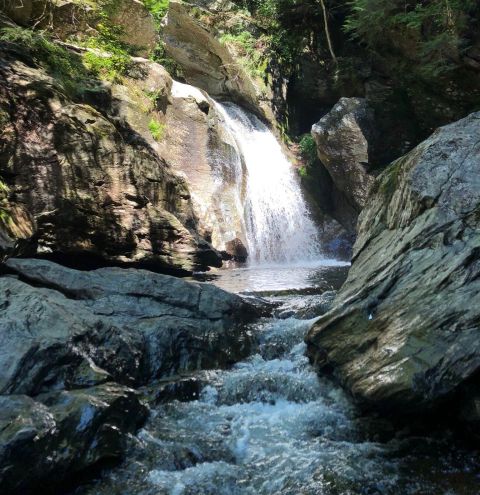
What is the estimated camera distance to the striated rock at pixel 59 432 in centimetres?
337

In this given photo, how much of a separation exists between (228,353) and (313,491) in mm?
2754

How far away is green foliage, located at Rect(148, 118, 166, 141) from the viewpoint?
526 inches

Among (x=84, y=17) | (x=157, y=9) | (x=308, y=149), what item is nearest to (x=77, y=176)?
(x=84, y=17)

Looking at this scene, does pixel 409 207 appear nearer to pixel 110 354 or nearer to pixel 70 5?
pixel 110 354

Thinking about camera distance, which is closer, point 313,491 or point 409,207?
point 313,491

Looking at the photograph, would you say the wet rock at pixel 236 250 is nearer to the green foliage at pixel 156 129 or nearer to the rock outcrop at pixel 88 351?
the green foliage at pixel 156 129

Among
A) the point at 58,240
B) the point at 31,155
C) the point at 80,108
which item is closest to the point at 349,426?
the point at 58,240

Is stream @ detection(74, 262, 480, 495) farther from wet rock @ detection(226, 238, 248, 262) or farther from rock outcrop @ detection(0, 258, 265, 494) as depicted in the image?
wet rock @ detection(226, 238, 248, 262)

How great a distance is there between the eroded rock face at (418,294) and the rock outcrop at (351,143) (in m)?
7.61

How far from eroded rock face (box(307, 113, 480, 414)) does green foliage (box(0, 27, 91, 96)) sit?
25.4 ft

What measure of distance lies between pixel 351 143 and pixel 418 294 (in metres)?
10.5

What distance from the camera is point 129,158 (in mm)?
10094

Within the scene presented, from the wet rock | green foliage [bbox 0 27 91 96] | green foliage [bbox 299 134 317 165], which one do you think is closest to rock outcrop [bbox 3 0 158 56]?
green foliage [bbox 0 27 91 96]

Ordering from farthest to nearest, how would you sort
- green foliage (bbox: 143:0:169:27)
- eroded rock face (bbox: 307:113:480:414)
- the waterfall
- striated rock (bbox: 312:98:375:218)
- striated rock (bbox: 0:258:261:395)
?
1. green foliage (bbox: 143:0:169:27)
2. the waterfall
3. striated rock (bbox: 312:98:375:218)
4. striated rock (bbox: 0:258:261:395)
5. eroded rock face (bbox: 307:113:480:414)
